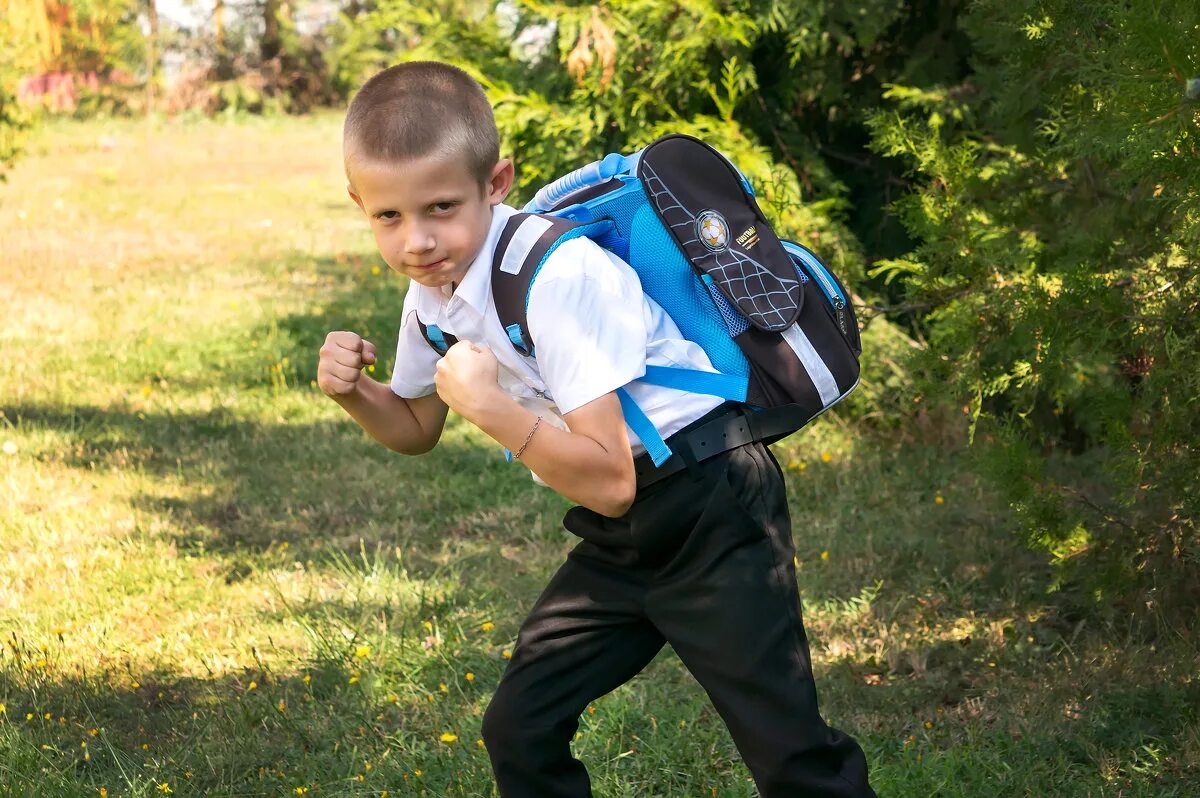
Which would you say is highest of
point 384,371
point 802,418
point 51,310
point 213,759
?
point 802,418

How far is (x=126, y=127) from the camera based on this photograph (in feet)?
68.6

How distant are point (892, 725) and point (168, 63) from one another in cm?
2429

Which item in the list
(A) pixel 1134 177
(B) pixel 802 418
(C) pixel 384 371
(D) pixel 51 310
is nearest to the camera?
(B) pixel 802 418

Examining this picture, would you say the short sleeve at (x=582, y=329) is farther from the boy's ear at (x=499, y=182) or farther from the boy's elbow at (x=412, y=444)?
the boy's elbow at (x=412, y=444)

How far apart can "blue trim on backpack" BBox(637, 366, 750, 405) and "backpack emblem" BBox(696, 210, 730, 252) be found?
0.23 metres

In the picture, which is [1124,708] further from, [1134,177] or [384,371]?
[384,371]

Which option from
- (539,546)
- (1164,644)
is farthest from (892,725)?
(539,546)

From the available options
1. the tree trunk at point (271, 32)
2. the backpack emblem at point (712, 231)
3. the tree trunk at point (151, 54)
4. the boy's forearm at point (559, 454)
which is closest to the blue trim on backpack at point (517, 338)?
the boy's forearm at point (559, 454)

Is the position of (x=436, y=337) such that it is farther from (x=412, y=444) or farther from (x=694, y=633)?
(x=694, y=633)

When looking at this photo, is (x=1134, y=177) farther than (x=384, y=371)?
No

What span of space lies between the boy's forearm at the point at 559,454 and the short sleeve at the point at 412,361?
0.44 meters

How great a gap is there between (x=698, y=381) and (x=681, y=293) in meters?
0.16

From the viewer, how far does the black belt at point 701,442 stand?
2.29 meters

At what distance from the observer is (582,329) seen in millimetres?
A: 2088
